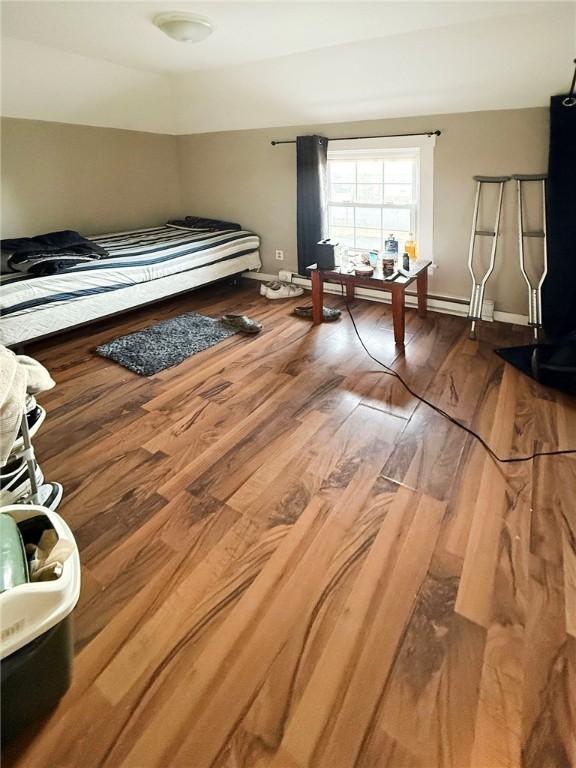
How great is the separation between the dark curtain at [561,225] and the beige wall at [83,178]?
391 centimetres

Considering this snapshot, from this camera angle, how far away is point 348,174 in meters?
4.12

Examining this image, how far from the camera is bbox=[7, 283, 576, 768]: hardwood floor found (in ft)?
3.56

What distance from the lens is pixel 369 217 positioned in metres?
4.14

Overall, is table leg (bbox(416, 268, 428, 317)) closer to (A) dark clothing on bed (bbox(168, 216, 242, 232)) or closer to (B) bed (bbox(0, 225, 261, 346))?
(B) bed (bbox(0, 225, 261, 346))

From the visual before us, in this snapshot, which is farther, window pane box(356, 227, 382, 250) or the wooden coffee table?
window pane box(356, 227, 382, 250)

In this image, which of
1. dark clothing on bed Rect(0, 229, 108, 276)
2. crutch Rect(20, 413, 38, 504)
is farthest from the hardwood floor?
dark clothing on bed Rect(0, 229, 108, 276)

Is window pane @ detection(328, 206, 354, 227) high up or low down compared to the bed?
up

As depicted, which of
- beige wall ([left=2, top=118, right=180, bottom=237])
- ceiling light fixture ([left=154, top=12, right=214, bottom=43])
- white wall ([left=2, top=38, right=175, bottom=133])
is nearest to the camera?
ceiling light fixture ([left=154, top=12, right=214, bottom=43])

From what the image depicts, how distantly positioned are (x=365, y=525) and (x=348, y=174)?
352 cm

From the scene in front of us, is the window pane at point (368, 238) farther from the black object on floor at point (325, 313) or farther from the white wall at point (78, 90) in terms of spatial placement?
the white wall at point (78, 90)

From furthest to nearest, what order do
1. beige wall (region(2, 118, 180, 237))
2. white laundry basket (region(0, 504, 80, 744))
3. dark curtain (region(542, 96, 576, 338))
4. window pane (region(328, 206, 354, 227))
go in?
window pane (region(328, 206, 354, 227))
beige wall (region(2, 118, 180, 237))
dark curtain (region(542, 96, 576, 338))
white laundry basket (region(0, 504, 80, 744))

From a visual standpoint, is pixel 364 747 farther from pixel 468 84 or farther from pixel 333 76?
pixel 333 76

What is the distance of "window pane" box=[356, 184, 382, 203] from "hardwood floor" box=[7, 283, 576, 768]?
6.92ft

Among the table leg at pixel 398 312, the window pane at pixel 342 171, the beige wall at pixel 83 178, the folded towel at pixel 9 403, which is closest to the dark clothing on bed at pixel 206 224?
the beige wall at pixel 83 178
